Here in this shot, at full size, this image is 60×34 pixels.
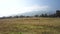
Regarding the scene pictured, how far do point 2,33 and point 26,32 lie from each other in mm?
538

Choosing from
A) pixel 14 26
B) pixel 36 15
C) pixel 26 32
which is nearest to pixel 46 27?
pixel 26 32

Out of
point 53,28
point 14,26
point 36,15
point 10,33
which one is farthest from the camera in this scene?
point 36,15

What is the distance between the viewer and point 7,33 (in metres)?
2.99

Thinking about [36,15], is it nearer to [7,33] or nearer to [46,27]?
[46,27]

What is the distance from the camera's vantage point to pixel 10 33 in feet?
9.77

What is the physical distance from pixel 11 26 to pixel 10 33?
56 cm

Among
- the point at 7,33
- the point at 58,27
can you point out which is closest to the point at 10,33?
the point at 7,33

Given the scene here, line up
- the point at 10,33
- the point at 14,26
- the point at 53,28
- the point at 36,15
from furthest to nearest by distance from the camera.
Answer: the point at 36,15
the point at 14,26
the point at 53,28
the point at 10,33

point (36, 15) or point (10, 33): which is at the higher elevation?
point (36, 15)

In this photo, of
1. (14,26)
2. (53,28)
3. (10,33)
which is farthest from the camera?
(14,26)

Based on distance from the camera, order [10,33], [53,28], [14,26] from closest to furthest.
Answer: [10,33] < [53,28] < [14,26]

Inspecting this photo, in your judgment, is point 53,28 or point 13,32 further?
point 53,28

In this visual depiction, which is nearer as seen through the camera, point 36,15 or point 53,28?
point 53,28

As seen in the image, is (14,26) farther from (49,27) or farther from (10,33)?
(49,27)
